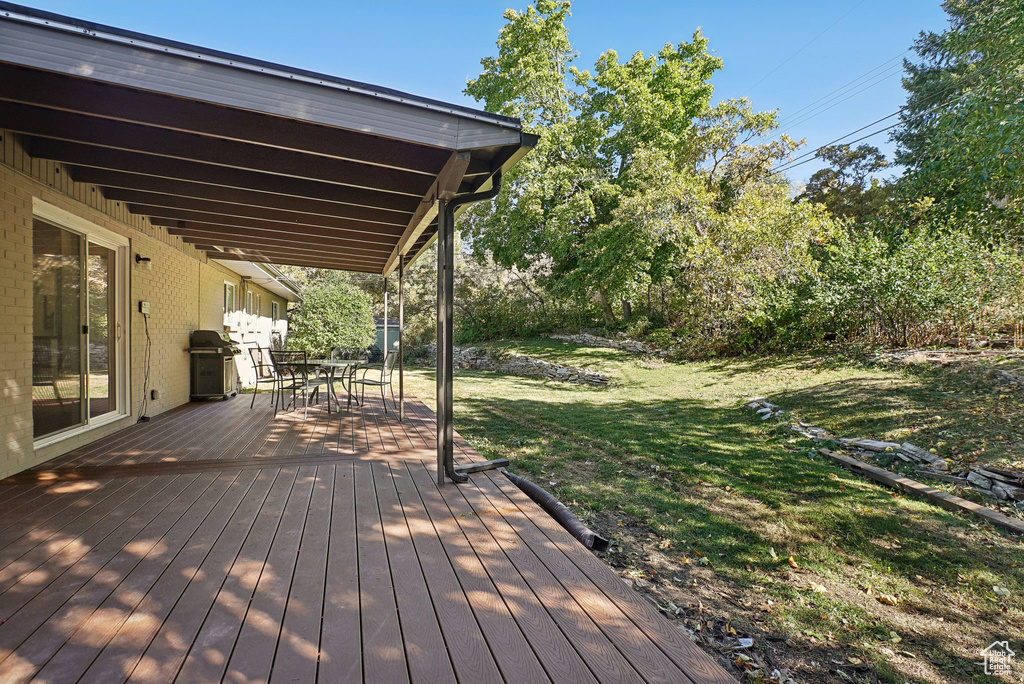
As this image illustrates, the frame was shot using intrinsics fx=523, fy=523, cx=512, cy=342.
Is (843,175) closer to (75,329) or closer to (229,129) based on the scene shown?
(229,129)

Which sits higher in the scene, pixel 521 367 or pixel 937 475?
pixel 521 367

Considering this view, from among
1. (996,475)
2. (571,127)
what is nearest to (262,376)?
(996,475)

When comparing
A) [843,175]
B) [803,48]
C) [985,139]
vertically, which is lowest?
[985,139]

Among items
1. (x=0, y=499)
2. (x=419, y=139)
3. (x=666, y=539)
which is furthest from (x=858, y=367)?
(x=0, y=499)

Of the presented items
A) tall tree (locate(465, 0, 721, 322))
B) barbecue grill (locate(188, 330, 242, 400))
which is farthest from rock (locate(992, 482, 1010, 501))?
tall tree (locate(465, 0, 721, 322))

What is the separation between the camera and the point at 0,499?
315 cm

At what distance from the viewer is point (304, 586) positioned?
2.17 meters

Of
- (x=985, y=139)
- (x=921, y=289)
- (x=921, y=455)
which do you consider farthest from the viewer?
(x=921, y=289)

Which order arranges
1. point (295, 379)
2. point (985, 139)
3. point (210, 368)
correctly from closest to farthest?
point (985, 139), point (295, 379), point (210, 368)

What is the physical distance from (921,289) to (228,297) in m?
12.4

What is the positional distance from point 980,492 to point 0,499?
22.7ft

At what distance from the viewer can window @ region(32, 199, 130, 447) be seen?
13.3 ft

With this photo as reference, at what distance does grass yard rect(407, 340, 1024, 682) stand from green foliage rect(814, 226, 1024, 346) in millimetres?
1540

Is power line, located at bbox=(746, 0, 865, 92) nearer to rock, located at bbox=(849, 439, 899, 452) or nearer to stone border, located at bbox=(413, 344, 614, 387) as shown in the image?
stone border, located at bbox=(413, 344, 614, 387)
